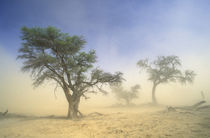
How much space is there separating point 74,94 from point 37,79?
416 cm

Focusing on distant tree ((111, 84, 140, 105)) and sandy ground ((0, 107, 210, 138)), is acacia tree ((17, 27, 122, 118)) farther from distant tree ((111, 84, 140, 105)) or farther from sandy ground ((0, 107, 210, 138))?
distant tree ((111, 84, 140, 105))

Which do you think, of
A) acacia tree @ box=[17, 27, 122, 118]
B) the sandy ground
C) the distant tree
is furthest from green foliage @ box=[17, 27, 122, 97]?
the distant tree

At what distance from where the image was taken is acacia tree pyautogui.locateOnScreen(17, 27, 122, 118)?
9.83 m

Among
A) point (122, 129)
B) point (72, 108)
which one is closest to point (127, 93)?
point (72, 108)

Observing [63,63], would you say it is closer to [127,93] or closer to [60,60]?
[60,60]

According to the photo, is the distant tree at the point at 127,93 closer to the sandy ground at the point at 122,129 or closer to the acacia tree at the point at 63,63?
the acacia tree at the point at 63,63

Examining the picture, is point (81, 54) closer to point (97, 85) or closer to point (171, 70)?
point (97, 85)

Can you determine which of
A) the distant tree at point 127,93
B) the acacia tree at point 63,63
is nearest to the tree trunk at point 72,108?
the acacia tree at point 63,63

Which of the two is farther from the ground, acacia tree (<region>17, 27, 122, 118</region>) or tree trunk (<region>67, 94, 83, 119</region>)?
acacia tree (<region>17, 27, 122, 118</region>)

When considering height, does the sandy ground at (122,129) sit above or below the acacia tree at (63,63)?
below

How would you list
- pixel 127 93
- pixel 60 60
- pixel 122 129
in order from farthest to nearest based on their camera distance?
pixel 127 93
pixel 60 60
pixel 122 129

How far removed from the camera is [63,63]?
35.4 ft

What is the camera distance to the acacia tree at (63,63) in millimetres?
9828

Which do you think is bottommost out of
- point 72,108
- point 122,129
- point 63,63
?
point 122,129
